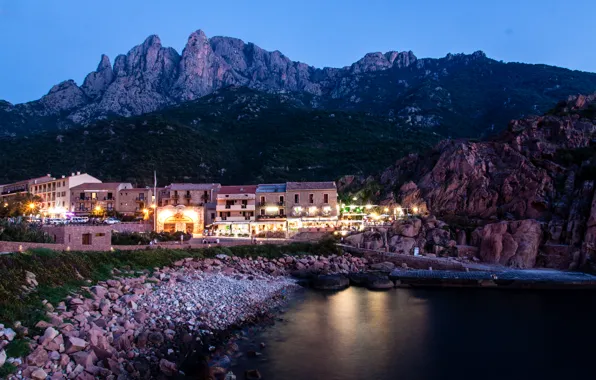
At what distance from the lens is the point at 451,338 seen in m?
23.6

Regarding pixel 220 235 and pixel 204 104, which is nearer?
pixel 220 235

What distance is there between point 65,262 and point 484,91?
149165mm

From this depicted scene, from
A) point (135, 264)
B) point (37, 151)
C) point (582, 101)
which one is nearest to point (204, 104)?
point (37, 151)

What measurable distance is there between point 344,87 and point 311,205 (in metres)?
130

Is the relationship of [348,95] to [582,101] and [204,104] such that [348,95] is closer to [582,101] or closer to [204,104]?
[204,104]

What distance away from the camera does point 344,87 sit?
178 m

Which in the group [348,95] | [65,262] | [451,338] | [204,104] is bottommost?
[451,338]

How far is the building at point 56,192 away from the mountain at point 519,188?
4169 cm

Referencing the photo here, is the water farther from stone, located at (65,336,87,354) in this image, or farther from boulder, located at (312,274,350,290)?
stone, located at (65,336,87,354)

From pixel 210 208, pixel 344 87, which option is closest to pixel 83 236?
pixel 210 208

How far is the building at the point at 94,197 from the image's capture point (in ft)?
206

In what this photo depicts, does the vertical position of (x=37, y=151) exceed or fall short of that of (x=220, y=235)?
it exceeds it

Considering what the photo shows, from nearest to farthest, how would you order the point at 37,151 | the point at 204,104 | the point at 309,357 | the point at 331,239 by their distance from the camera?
1. the point at 309,357
2. the point at 331,239
3. the point at 37,151
4. the point at 204,104

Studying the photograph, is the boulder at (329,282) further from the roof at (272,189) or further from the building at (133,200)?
the building at (133,200)
